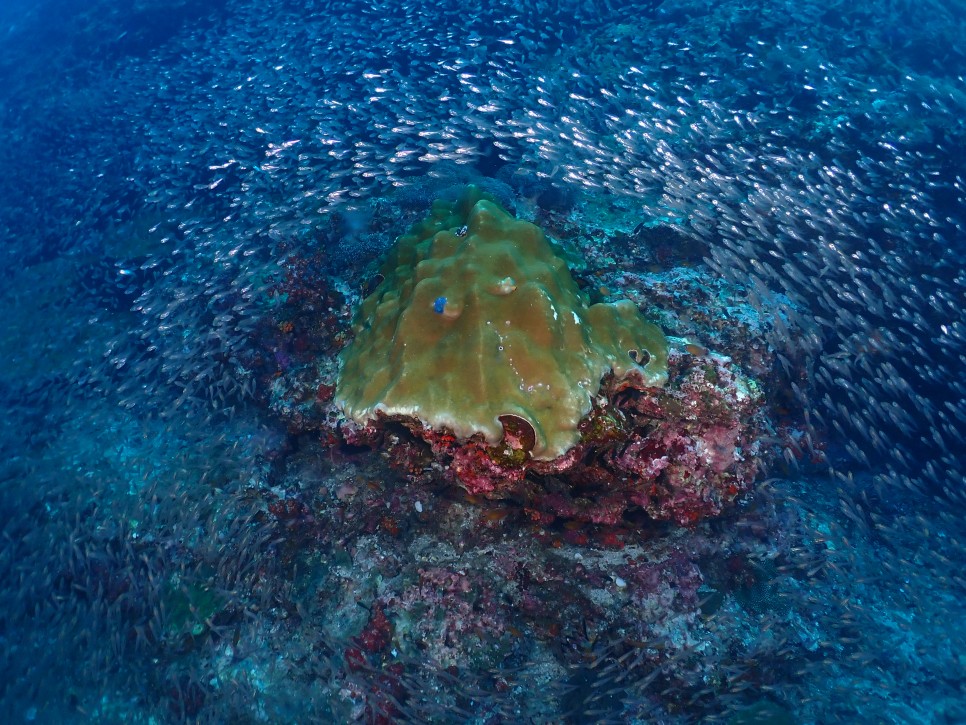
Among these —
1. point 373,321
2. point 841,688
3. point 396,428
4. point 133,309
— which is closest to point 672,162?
point 373,321

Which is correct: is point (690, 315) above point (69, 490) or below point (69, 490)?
above

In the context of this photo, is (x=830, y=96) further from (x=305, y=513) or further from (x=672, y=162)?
(x=305, y=513)

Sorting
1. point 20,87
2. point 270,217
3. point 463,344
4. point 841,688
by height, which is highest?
point 463,344

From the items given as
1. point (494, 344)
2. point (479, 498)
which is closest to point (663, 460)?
point (479, 498)

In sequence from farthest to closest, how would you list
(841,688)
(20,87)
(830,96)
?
(20,87)
(830,96)
(841,688)

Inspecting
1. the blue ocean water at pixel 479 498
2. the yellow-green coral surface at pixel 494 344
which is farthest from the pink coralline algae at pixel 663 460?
the yellow-green coral surface at pixel 494 344

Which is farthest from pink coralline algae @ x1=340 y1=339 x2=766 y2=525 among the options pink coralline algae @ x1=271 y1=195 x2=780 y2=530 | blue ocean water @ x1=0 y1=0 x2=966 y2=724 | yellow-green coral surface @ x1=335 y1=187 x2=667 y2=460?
yellow-green coral surface @ x1=335 y1=187 x2=667 y2=460

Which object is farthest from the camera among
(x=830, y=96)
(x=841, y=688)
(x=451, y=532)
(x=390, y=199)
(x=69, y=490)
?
(x=830, y=96)
